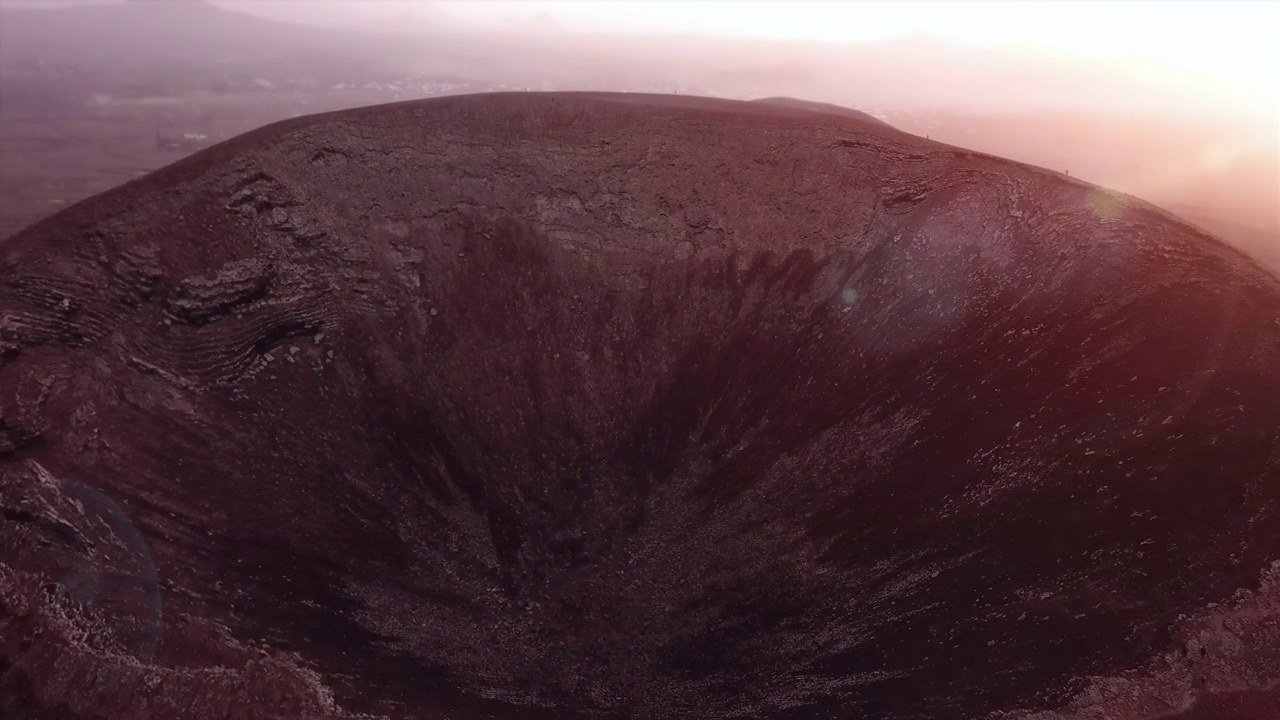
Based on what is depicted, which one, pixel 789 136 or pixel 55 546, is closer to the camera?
pixel 55 546

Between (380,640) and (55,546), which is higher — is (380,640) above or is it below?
below

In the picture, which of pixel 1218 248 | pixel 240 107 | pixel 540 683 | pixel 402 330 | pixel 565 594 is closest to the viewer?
pixel 540 683

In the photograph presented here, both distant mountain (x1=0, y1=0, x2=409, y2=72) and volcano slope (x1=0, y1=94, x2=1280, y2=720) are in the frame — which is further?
distant mountain (x1=0, y1=0, x2=409, y2=72)

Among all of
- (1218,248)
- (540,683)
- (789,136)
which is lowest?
(540,683)

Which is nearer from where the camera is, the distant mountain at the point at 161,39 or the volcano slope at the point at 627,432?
the volcano slope at the point at 627,432

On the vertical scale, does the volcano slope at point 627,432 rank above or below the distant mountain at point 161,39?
below

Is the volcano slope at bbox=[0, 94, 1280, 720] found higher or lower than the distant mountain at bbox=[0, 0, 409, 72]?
lower

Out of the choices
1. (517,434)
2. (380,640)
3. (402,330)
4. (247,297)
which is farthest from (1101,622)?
(247,297)

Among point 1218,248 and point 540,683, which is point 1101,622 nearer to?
point 1218,248
